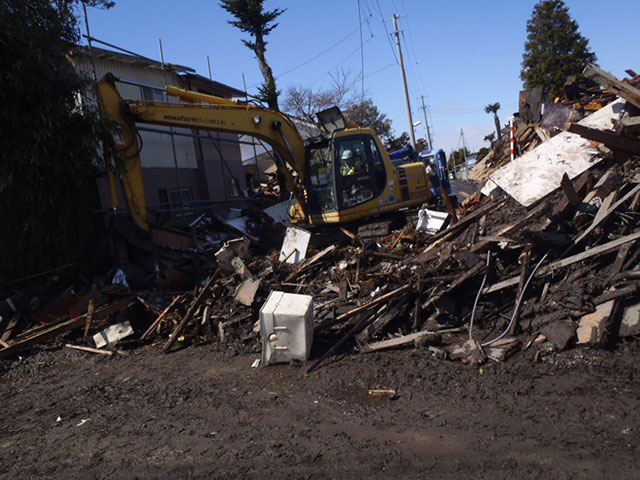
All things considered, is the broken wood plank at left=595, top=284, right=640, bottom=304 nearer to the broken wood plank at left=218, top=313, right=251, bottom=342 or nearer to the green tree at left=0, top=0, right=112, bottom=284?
the broken wood plank at left=218, top=313, right=251, bottom=342

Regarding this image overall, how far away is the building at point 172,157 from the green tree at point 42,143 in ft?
6.03

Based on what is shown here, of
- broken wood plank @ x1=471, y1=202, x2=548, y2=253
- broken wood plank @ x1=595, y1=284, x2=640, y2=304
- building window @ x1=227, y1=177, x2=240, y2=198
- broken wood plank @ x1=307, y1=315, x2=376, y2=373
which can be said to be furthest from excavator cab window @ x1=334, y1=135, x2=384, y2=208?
building window @ x1=227, y1=177, x2=240, y2=198

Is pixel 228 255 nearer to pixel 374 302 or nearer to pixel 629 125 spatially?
pixel 374 302

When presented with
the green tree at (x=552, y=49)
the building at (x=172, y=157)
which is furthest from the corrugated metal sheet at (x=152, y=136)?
the green tree at (x=552, y=49)

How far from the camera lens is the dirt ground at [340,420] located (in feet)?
12.6

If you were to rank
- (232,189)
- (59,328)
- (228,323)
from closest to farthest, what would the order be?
1. (228,323)
2. (59,328)
3. (232,189)

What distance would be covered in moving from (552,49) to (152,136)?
36.2 metres

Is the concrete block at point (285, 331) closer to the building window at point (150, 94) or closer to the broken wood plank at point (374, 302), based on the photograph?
the broken wood plank at point (374, 302)

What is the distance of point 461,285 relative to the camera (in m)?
7.05

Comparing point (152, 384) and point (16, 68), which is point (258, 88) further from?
point (152, 384)

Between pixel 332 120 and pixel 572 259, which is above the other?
pixel 332 120

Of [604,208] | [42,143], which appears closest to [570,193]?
[604,208]

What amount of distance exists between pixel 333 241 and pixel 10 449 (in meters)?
6.99

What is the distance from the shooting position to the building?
44.9 feet
